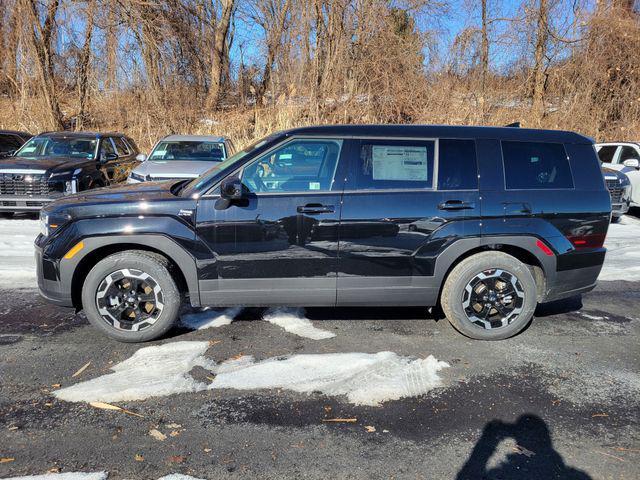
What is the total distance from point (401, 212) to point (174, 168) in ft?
20.1

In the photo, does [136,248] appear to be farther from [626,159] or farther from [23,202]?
[626,159]

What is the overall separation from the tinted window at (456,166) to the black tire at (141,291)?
2.52 m

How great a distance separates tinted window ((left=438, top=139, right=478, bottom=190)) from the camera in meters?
4.39

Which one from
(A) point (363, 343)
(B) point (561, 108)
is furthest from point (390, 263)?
(B) point (561, 108)

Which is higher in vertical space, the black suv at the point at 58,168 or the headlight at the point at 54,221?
the black suv at the point at 58,168

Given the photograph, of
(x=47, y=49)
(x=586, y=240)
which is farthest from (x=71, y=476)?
(x=47, y=49)

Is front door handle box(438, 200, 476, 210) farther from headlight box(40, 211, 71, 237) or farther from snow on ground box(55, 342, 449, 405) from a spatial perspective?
headlight box(40, 211, 71, 237)

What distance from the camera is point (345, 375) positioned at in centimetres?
384

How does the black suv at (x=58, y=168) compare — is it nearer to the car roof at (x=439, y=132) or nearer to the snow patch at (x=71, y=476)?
the car roof at (x=439, y=132)

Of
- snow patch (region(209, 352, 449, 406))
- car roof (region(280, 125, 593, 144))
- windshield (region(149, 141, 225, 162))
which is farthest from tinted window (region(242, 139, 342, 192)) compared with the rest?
windshield (region(149, 141, 225, 162))

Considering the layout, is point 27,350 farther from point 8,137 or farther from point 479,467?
point 8,137

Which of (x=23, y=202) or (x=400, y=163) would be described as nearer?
(x=400, y=163)

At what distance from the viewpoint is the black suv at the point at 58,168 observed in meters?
9.24

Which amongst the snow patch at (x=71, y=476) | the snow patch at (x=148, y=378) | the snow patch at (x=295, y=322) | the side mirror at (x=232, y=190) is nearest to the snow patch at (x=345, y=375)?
the snow patch at (x=148, y=378)
